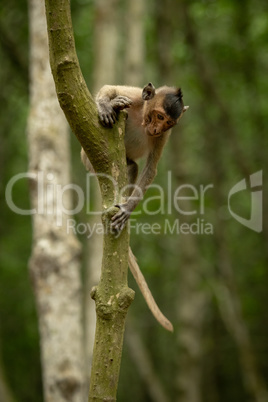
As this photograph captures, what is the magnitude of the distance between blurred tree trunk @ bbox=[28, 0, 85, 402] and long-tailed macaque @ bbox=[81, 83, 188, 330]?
0.90 metres

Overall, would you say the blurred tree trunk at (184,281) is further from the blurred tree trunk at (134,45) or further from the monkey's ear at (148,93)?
the monkey's ear at (148,93)

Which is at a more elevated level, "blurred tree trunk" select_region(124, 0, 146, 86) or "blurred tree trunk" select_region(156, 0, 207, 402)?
"blurred tree trunk" select_region(124, 0, 146, 86)

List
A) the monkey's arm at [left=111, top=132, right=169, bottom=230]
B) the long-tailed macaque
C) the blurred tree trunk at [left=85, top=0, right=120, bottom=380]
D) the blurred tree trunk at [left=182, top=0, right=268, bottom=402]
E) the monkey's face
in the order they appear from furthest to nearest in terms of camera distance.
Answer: the blurred tree trunk at [left=182, top=0, right=268, bottom=402] < the blurred tree trunk at [left=85, top=0, right=120, bottom=380] < the monkey's face < the monkey's arm at [left=111, top=132, right=169, bottom=230] < the long-tailed macaque

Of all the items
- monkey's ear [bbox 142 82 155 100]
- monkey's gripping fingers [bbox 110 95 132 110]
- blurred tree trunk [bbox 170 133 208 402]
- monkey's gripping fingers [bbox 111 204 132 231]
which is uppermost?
monkey's ear [bbox 142 82 155 100]

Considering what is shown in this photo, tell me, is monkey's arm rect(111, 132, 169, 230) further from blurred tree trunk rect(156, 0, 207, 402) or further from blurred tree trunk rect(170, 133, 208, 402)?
blurred tree trunk rect(170, 133, 208, 402)

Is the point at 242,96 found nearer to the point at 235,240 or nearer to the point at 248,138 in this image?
the point at 248,138

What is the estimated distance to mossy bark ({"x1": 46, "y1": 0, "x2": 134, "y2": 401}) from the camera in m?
2.65

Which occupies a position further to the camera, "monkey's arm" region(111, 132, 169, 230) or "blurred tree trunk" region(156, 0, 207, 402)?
"blurred tree trunk" region(156, 0, 207, 402)

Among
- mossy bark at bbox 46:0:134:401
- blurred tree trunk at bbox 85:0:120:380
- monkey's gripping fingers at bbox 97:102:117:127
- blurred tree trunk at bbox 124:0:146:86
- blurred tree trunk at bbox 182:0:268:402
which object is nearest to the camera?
mossy bark at bbox 46:0:134:401

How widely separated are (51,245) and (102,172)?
314 centimetres

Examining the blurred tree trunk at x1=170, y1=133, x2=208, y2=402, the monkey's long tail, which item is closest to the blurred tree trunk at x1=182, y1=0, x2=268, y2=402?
the blurred tree trunk at x1=170, y1=133, x2=208, y2=402

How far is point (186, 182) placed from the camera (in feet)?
33.0

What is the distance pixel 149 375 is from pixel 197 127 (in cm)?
803

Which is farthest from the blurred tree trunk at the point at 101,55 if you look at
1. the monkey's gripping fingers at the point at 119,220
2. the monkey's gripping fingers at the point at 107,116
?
the monkey's gripping fingers at the point at 119,220
